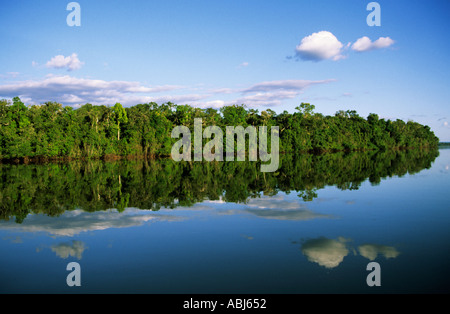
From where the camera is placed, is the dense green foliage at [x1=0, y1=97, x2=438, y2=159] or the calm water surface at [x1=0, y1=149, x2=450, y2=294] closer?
the calm water surface at [x1=0, y1=149, x2=450, y2=294]

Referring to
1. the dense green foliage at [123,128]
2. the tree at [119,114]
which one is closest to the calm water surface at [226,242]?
the dense green foliage at [123,128]

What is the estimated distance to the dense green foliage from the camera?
50.3m

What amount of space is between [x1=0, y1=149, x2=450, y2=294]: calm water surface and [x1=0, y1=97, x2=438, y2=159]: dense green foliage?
38.8 metres

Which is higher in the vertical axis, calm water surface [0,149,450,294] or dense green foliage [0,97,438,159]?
dense green foliage [0,97,438,159]

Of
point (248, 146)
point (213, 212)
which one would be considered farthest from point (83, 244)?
point (248, 146)

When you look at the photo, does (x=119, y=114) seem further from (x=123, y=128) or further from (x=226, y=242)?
(x=226, y=242)

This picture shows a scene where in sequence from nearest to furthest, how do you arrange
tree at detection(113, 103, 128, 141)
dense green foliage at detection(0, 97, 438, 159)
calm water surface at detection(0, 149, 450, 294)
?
calm water surface at detection(0, 149, 450, 294) → dense green foliage at detection(0, 97, 438, 159) → tree at detection(113, 103, 128, 141)

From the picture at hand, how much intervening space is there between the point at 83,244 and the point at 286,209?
7721 millimetres

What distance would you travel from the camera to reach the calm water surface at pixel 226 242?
627cm


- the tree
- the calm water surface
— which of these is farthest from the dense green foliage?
the calm water surface

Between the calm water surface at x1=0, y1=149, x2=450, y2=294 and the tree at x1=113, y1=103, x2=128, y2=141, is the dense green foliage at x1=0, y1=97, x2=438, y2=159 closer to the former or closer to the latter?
the tree at x1=113, y1=103, x2=128, y2=141

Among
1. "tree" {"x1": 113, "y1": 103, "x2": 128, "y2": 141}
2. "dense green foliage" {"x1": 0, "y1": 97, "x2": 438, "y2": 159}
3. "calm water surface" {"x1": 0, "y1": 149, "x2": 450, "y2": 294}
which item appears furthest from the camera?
"tree" {"x1": 113, "y1": 103, "x2": 128, "y2": 141}
